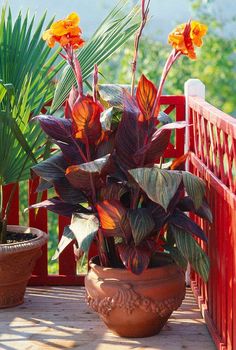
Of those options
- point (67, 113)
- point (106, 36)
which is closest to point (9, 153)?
point (67, 113)

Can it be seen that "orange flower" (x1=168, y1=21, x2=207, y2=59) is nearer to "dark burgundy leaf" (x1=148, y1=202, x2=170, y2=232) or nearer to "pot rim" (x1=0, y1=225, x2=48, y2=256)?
"dark burgundy leaf" (x1=148, y1=202, x2=170, y2=232)

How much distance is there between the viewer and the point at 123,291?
384 centimetres

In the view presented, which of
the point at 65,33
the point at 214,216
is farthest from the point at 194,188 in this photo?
the point at 65,33

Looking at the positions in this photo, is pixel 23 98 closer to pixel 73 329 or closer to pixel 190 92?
pixel 190 92

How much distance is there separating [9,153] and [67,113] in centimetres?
42

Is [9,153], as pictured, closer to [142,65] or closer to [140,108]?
[140,108]

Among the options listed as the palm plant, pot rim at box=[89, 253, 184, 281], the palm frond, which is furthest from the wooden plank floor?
the palm frond

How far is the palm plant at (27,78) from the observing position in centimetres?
421

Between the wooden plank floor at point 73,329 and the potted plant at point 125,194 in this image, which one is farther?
the wooden plank floor at point 73,329

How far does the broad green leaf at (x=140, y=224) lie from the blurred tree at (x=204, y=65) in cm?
589

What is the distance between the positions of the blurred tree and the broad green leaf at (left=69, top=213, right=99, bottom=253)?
5806 mm

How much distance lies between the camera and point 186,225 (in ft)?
12.5

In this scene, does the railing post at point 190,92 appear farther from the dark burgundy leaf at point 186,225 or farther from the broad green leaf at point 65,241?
the broad green leaf at point 65,241

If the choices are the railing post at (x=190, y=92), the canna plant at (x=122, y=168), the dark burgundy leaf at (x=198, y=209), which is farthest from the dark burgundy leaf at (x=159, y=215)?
the railing post at (x=190, y=92)
